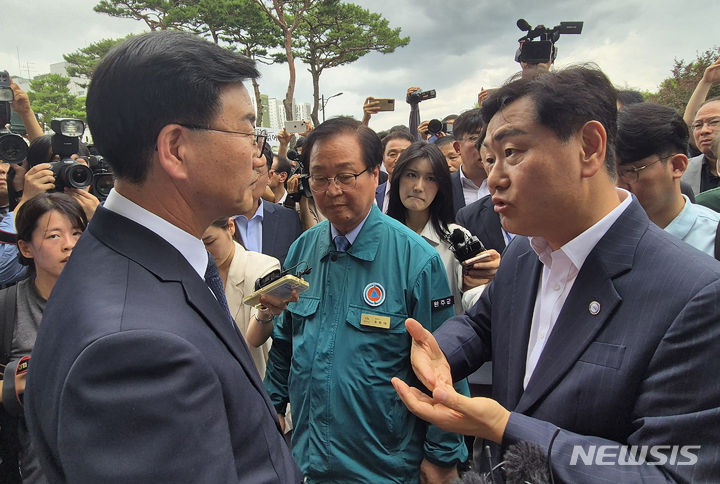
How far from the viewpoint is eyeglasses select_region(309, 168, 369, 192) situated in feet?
7.70

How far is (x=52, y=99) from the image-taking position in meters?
37.7

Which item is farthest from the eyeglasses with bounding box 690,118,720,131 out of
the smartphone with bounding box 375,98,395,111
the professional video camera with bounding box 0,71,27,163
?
the professional video camera with bounding box 0,71,27,163

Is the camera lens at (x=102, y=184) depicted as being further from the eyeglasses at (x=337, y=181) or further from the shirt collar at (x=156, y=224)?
the shirt collar at (x=156, y=224)

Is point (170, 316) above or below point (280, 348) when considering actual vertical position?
above

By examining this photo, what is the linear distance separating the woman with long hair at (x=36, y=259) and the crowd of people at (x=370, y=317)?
0.05 m

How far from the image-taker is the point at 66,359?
0.91m

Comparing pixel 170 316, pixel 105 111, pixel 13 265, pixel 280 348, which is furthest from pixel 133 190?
pixel 13 265

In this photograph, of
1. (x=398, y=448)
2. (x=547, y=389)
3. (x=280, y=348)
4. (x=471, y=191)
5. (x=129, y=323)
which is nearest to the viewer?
(x=129, y=323)

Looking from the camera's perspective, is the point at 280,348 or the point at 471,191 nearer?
the point at 280,348

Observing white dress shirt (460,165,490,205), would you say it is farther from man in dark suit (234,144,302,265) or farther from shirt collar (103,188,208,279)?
shirt collar (103,188,208,279)

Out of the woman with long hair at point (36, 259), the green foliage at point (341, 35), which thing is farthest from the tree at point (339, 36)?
the woman with long hair at point (36, 259)

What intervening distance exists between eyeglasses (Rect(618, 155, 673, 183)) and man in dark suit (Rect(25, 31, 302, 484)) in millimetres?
1891

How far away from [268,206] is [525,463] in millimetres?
3316

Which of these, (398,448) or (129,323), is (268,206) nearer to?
(398,448)
